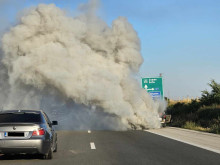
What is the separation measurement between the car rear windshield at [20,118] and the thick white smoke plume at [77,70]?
1534cm

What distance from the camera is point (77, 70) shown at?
1064 inches

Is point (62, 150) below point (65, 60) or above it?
below

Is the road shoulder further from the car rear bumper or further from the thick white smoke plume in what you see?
the thick white smoke plume

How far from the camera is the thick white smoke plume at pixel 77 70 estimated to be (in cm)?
2622

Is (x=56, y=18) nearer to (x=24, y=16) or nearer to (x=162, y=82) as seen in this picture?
(x=24, y=16)

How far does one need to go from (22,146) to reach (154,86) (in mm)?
24398

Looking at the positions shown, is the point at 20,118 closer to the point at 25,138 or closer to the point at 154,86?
the point at 25,138

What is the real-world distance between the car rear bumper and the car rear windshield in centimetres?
79

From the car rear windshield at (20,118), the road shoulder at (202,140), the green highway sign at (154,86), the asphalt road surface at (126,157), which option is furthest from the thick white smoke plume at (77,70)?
the car rear windshield at (20,118)

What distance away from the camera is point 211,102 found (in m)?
35.4

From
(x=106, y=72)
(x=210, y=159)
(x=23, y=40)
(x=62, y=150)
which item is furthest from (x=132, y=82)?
(x=210, y=159)

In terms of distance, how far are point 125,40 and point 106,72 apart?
13.4 ft

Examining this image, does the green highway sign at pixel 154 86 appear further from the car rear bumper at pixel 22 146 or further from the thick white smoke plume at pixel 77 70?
the car rear bumper at pixel 22 146

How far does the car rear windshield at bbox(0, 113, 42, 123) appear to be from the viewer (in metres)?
10.0
